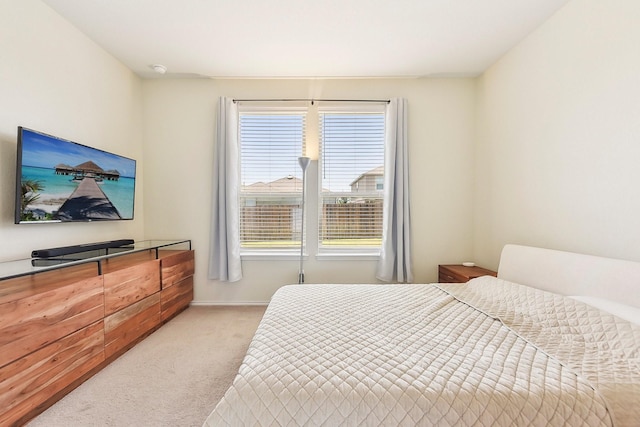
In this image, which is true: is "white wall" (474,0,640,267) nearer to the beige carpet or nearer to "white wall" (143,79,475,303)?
"white wall" (143,79,475,303)

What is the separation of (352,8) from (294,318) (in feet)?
7.25

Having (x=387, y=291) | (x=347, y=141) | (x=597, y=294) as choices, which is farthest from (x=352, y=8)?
(x=597, y=294)

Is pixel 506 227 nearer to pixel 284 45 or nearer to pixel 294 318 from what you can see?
pixel 294 318

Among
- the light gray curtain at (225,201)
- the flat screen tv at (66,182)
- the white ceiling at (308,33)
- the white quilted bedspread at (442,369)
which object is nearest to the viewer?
the white quilted bedspread at (442,369)

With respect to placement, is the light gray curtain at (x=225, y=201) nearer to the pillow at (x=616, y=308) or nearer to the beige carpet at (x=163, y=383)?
the beige carpet at (x=163, y=383)

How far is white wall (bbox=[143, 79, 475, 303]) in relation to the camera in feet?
10.8

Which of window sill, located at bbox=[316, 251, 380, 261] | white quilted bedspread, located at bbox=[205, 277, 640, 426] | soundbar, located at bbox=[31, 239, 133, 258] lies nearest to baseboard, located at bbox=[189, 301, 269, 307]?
window sill, located at bbox=[316, 251, 380, 261]

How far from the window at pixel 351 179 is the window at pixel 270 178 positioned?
0.30 meters

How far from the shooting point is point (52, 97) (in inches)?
86.4

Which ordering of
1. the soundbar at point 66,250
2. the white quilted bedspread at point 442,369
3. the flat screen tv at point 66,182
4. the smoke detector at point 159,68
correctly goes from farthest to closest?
the smoke detector at point 159,68
the soundbar at point 66,250
the flat screen tv at point 66,182
the white quilted bedspread at point 442,369

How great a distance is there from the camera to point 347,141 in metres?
3.40

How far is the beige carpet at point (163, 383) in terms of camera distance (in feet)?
5.12

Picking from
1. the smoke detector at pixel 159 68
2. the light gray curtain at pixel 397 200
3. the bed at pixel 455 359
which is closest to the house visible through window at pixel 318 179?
the light gray curtain at pixel 397 200

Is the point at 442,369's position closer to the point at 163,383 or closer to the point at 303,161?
the point at 163,383
